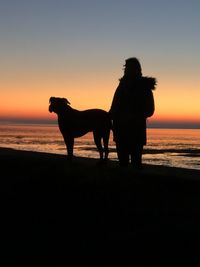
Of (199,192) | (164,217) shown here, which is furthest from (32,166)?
(164,217)

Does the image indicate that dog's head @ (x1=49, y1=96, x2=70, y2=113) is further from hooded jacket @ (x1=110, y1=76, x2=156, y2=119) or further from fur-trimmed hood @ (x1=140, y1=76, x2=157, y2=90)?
fur-trimmed hood @ (x1=140, y1=76, x2=157, y2=90)

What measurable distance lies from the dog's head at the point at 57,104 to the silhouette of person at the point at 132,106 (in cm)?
328

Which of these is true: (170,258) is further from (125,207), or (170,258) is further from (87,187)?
(87,187)

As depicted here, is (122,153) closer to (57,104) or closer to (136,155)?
(136,155)

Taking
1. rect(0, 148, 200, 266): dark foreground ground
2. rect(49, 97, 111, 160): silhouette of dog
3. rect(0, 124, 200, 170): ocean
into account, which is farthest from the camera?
rect(0, 124, 200, 170): ocean

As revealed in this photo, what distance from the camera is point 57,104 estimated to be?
11930mm

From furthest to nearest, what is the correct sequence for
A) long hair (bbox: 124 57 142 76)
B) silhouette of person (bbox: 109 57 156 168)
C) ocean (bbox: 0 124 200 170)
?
ocean (bbox: 0 124 200 170)
silhouette of person (bbox: 109 57 156 168)
long hair (bbox: 124 57 142 76)

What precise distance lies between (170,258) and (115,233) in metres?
0.92

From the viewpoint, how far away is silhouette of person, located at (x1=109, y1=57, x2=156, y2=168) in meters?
8.62

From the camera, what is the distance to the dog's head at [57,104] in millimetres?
11895

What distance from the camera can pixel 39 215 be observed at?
19.2 ft

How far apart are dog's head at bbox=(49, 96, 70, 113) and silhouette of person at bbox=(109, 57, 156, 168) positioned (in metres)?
3.28

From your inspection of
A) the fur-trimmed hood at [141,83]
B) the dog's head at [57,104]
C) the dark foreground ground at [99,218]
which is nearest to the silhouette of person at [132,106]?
the fur-trimmed hood at [141,83]

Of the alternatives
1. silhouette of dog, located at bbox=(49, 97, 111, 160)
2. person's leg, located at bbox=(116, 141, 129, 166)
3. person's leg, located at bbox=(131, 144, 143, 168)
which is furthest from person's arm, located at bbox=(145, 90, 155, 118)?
silhouette of dog, located at bbox=(49, 97, 111, 160)
